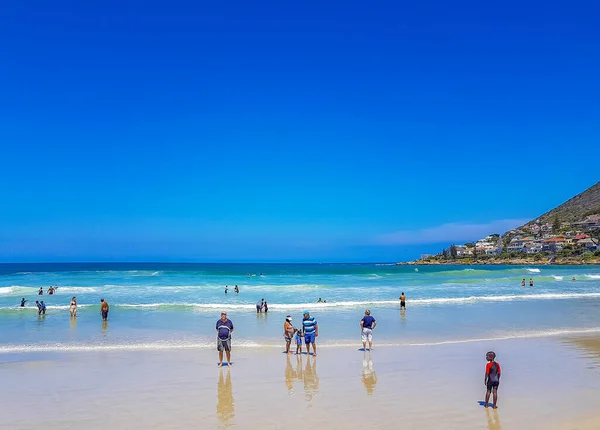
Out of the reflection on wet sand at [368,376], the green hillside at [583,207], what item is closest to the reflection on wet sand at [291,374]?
the reflection on wet sand at [368,376]

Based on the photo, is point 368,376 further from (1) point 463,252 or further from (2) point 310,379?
(1) point 463,252

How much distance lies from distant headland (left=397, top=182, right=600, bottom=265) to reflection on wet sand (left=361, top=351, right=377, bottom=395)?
428 ft

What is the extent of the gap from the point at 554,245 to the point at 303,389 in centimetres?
15454

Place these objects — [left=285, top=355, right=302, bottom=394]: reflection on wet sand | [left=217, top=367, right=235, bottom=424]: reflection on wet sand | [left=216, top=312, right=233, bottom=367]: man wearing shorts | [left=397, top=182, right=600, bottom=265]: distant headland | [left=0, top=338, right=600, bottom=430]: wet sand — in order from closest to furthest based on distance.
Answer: [left=0, top=338, right=600, bottom=430]: wet sand → [left=217, top=367, right=235, bottom=424]: reflection on wet sand → [left=285, top=355, right=302, bottom=394]: reflection on wet sand → [left=216, top=312, right=233, bottom=367]: man wearing shorts → [left=397, top=182, right=600, bottom=265]: distant headland

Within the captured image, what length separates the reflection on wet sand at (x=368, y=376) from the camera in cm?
1210

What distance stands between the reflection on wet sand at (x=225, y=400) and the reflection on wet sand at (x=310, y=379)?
69.8 inches

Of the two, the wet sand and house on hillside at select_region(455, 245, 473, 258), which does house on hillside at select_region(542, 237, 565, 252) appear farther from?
the wet sand

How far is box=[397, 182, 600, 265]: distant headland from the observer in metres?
137

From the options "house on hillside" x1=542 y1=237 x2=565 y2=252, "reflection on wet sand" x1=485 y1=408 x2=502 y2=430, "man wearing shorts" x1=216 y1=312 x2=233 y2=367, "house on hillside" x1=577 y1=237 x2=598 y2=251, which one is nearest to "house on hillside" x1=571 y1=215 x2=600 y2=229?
"house on hillside" x1=542 y1=237 x2=565 y2=252

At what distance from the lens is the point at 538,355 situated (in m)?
15.8

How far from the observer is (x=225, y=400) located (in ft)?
36.9

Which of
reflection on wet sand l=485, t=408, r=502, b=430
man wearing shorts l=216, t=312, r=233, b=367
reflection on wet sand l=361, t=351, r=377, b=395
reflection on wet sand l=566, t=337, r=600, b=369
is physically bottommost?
reflection on wet sand l=566, t=337, r=600, b=369

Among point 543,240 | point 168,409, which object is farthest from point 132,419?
point 543,240

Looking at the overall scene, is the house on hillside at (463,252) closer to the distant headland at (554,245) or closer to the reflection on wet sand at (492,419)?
the distant headland at (554,245)
